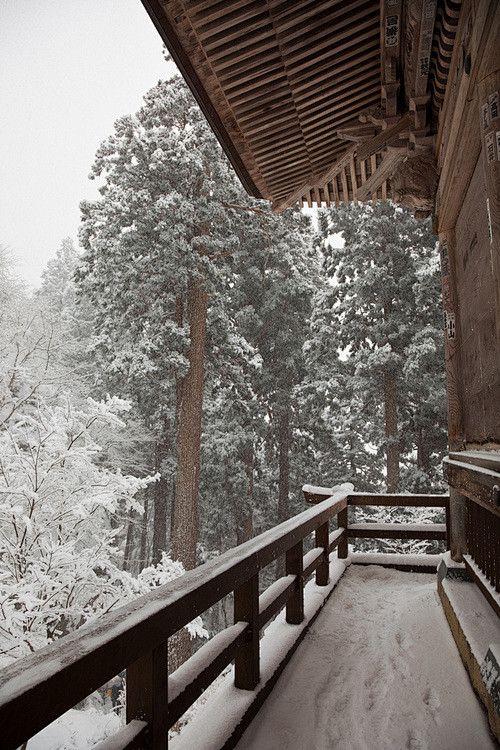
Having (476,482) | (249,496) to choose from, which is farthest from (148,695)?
(249,496)

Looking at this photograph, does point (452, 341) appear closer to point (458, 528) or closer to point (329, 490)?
point (458, 528)

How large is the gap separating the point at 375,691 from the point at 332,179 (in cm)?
436

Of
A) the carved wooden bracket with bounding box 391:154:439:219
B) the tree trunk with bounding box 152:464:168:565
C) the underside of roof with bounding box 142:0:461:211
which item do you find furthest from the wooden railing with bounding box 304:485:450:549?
the tree trunk with bounding box 152:464:168:565

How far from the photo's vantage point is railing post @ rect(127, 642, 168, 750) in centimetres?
161

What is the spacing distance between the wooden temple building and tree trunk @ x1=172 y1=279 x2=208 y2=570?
779 cm

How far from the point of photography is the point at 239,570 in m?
2.41

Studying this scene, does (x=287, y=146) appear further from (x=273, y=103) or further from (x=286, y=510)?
(x=286, y=510)

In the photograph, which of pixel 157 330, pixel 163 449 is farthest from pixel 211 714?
pixel 163 449

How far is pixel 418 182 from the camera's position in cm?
411

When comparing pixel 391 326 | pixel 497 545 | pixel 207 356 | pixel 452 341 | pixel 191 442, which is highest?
pixel 391 326

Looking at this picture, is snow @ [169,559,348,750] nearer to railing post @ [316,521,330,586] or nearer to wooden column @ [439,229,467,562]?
railing post @ [316,521,330,586]

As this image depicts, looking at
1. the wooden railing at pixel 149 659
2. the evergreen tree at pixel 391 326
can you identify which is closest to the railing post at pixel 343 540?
the wooden railing at pixel 149 659

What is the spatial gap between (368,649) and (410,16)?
422 centimetres

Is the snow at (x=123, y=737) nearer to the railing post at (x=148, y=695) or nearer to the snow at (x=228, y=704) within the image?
the railing post at (x=148, y=695)
